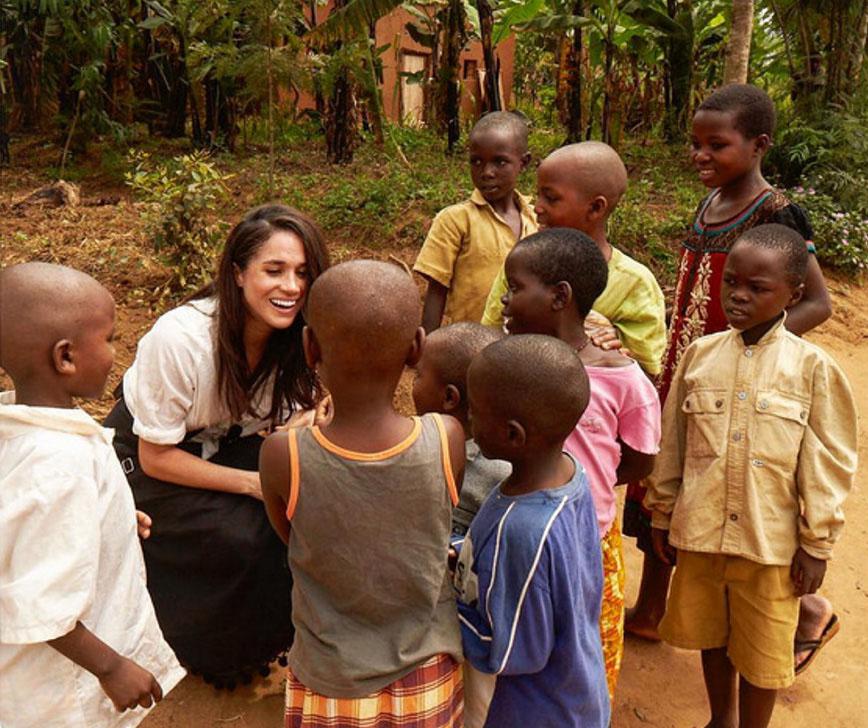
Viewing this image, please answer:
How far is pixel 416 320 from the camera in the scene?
4.90ft

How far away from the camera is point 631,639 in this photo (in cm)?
307

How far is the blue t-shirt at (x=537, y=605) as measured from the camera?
59.9 inches

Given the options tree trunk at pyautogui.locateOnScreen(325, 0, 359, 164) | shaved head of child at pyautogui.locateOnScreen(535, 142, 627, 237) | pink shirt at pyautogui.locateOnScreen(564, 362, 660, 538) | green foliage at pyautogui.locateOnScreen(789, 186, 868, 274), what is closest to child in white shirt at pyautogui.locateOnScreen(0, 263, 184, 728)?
pink shirt at pyautogui.locateOnScreen(564, 362, 660, 538)

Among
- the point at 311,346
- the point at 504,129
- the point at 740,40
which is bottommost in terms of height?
the point at 311,346

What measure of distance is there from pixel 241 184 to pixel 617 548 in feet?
21.4

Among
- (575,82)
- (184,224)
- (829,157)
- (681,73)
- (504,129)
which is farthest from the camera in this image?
(681,73)

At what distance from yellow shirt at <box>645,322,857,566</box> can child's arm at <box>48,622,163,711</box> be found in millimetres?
1496

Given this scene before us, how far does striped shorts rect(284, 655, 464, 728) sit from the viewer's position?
1.58 meters

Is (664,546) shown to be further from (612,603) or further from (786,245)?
(786,245)

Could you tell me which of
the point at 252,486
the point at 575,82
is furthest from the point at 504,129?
the point at 575,82

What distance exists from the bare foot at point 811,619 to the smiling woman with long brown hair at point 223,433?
169cm

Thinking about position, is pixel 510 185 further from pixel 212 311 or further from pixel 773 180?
pixel 773 180

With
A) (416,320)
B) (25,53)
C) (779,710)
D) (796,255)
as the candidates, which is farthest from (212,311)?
(25,53)

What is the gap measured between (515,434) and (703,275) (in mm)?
1417
